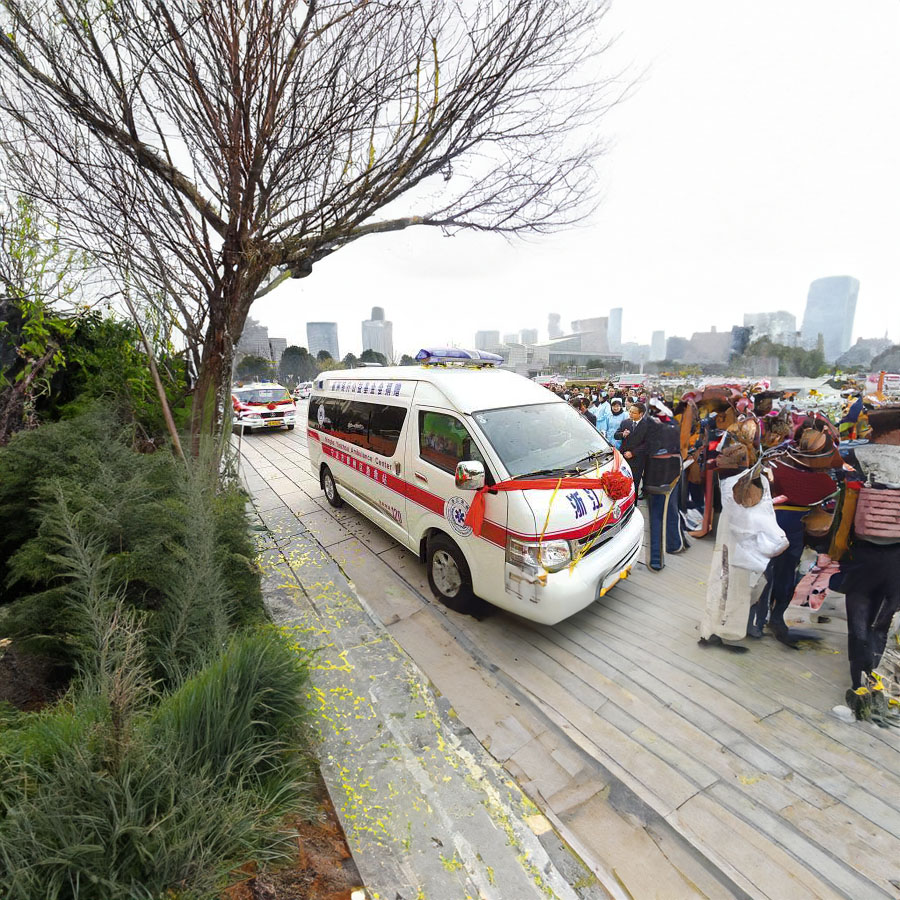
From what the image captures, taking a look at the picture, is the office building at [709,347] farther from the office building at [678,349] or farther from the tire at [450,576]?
the tire at [450,576]

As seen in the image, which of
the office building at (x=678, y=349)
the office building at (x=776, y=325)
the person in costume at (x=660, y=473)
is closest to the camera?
the person in costume at (x=660, y=473)

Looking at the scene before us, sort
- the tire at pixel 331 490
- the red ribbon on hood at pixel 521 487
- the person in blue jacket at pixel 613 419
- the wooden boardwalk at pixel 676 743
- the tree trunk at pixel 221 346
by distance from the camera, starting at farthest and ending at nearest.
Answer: the person in blue jacket at pixel 613 419, the tire at pixel 331 490, the tree trunk at pixel 221 346, the red ribbon on hood at pixel 521 487, the wooden boardwalk at pixel 676 743

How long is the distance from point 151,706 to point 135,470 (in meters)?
2.29

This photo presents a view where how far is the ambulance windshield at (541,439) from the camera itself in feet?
11.5

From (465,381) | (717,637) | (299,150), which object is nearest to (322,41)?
(299,150)

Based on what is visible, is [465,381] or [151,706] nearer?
[151,706]

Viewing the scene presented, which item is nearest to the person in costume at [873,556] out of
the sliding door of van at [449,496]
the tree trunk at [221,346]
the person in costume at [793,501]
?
the person in costume at [793,501]

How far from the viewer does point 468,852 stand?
189cm

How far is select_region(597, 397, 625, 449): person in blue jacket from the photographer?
7812 millimetres

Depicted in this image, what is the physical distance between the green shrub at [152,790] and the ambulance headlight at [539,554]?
180 cm

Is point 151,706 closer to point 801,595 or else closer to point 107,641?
point 107,641

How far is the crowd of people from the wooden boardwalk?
256 millimetres

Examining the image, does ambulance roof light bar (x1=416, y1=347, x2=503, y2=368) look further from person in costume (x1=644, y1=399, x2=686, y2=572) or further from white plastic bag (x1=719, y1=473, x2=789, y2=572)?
white plastic bag (x1=719, y1=473, x2=789, y2=572)

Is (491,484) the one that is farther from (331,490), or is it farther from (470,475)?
(331,490)
